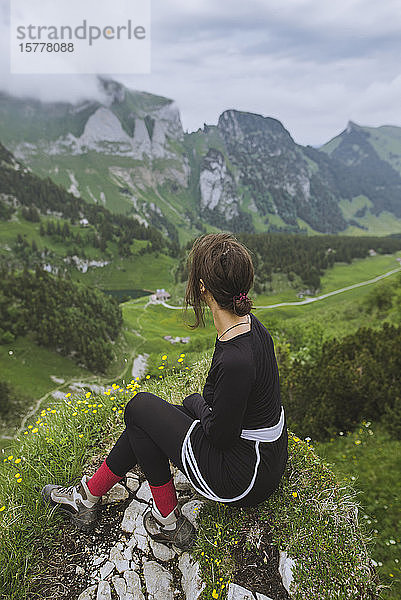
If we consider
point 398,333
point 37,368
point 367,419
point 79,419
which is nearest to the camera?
point 79,419

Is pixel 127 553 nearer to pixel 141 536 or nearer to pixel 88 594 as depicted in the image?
pixel 141 536

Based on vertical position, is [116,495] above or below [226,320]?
below

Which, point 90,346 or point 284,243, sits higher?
point 284,243

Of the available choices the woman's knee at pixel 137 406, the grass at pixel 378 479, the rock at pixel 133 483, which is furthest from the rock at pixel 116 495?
the grass at pixel 378 479

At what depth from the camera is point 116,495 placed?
4.05 meters

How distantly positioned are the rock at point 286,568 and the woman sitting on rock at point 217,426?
51 centimetres

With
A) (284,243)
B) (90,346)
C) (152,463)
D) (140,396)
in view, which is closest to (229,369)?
(140,396)

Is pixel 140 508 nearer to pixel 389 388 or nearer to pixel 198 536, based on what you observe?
pixel 198 536

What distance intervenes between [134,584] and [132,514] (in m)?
0.64

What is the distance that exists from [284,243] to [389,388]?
14422 centimetres

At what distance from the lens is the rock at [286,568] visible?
10.2 ft

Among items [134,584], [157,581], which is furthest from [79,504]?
[157,581]

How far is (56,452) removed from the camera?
4.51 meters

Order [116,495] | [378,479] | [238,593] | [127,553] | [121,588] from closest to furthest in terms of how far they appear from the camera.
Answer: [238,593] → [121,588] → [127,553] → [116,495] → [378,479]
